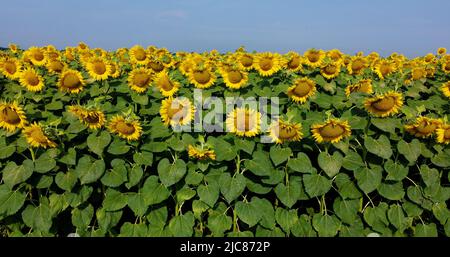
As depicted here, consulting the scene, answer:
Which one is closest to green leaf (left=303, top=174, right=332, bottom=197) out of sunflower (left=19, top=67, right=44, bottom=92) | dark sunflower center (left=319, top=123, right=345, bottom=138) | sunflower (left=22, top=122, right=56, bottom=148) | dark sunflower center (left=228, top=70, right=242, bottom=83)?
dark sunflower center (left=319, top=123, right=345, bottom=138)

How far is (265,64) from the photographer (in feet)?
17.0

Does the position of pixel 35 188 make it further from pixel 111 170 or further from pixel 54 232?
pixel 111 170

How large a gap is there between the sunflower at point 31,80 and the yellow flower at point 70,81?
1.15ft

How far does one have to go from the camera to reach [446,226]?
170 inches

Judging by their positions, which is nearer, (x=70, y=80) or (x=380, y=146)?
(x=380, y=146)

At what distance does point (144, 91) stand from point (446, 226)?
370cm

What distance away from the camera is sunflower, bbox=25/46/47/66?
5852mm

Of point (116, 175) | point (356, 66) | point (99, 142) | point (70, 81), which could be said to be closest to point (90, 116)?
point (99, 142)

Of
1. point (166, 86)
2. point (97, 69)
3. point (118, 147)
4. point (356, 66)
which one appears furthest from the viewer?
point (356, 66)

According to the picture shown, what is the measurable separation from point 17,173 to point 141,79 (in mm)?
1621

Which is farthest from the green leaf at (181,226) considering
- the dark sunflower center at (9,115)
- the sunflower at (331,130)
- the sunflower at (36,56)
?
the sunflower at (36,56)

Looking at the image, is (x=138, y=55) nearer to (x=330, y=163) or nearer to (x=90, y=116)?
(x=90, y=116)

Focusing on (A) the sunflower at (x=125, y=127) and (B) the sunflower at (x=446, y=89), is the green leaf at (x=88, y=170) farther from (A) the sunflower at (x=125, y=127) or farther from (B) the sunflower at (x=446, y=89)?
(B) the sunflower at (x=446, y=89)

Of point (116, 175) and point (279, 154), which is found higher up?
point (279, 154)
